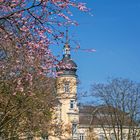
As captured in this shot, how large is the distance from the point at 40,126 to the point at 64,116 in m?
41.9

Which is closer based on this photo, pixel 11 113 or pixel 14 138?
pixel 11 113

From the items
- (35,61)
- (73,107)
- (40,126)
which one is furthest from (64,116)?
(35,61)

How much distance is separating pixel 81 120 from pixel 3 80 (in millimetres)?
51194

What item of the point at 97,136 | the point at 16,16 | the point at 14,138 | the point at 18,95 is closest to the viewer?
the point at 16,16

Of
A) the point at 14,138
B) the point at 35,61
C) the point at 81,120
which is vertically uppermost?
the point at 81,120

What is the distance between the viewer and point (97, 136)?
63.9 meters

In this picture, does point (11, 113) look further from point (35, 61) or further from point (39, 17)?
point (39, 17)

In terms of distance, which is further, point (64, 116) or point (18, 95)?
point (64, 116)

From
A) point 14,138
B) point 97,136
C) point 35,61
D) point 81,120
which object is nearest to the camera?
point 35,61

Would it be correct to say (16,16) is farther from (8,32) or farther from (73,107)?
(73,107)

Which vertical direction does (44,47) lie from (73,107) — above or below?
below

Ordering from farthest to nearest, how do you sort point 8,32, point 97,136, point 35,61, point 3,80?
point 97,136 → point 3,80 → point 35,61 → point 8,32

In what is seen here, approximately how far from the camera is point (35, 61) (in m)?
12.7

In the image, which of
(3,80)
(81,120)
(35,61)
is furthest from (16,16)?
(81,120)
